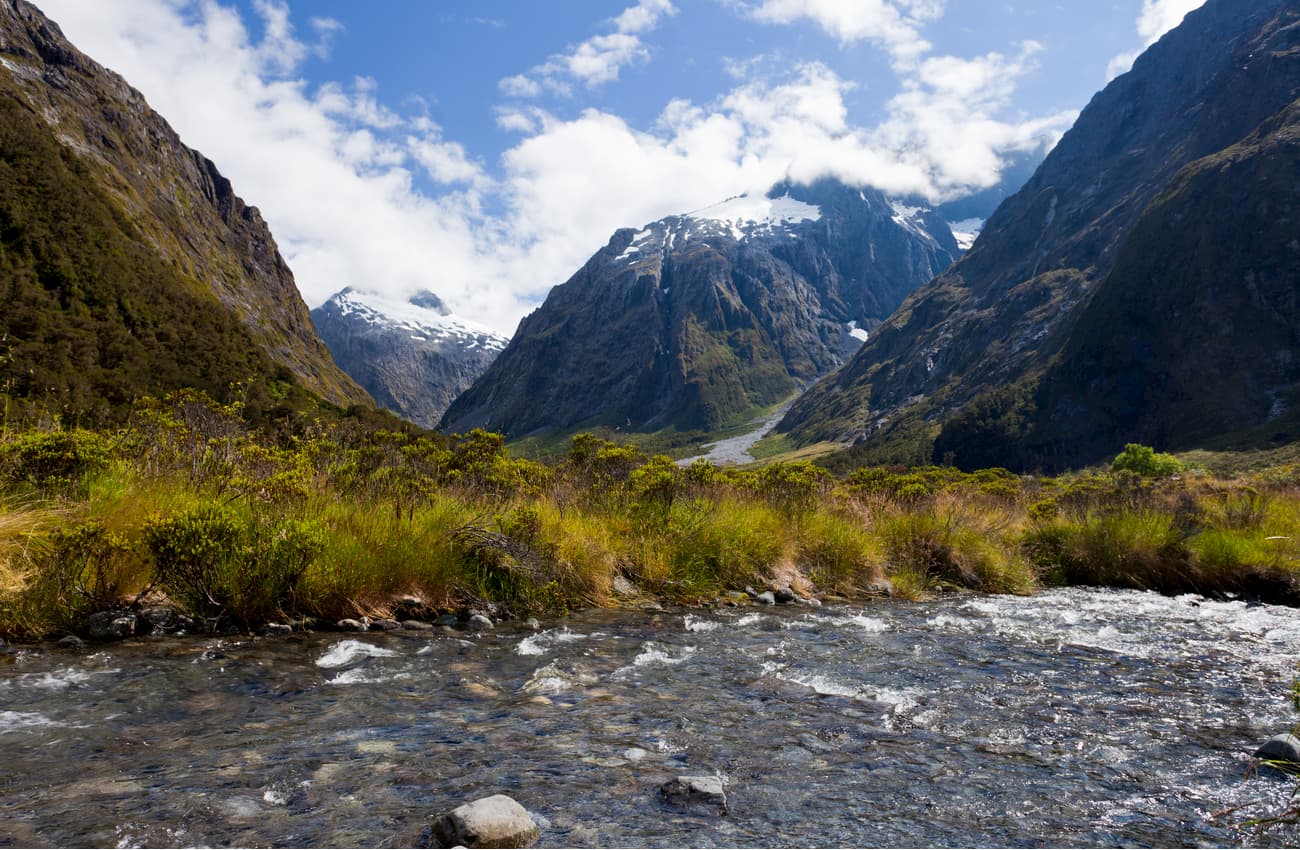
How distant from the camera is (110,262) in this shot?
264ft

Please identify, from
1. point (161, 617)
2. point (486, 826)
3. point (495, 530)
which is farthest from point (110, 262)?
point (486, 826)

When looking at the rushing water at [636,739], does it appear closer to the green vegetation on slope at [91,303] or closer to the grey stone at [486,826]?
the grey stone at [486,826]

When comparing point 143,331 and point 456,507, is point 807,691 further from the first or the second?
point 143,331

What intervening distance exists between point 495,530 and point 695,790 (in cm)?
702

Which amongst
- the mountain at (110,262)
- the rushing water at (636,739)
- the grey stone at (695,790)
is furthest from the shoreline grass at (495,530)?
the grey stone at (695,790)

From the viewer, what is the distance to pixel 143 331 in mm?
76188

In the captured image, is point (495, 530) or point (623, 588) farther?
point (623, 588)

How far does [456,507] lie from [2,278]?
78.5 m

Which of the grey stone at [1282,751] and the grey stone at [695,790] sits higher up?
the grey stone at [695,790]

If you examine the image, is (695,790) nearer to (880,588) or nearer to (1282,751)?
(1282,751)

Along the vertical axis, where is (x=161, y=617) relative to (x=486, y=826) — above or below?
above

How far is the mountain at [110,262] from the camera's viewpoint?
198 ft

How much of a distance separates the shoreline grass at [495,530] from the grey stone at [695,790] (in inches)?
228

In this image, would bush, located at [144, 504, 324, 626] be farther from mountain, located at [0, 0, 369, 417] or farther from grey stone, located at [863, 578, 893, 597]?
grey stone, located at [863, 578, 893, 597]
